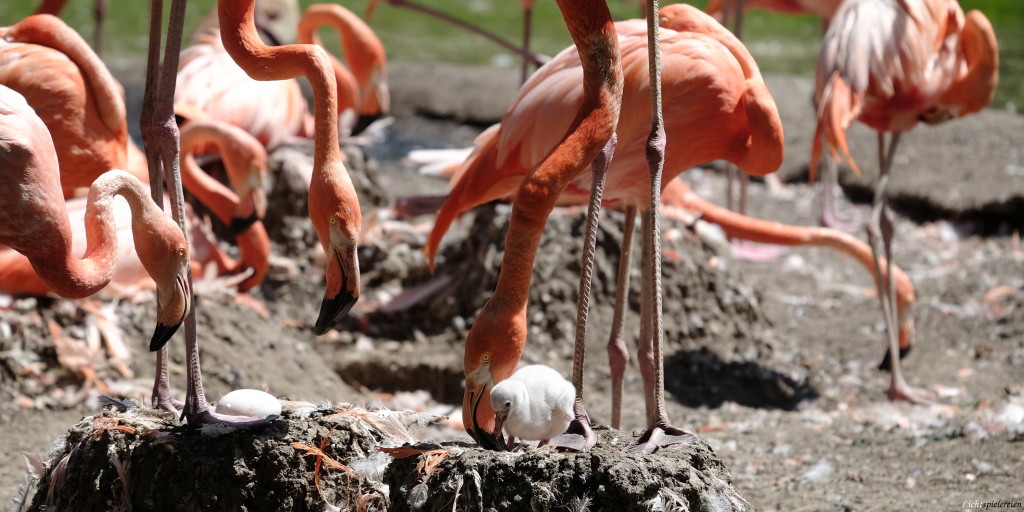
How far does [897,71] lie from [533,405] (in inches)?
112

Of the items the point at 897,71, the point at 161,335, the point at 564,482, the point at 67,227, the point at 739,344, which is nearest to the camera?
the point at 564,482

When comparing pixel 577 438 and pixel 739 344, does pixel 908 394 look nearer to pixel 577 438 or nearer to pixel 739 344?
pixel 739 344

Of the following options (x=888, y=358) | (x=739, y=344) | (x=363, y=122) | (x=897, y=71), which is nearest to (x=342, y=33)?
(x=363, y=122)

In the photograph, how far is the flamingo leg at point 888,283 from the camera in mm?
4359

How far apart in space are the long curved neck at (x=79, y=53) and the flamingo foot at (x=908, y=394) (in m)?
3.05

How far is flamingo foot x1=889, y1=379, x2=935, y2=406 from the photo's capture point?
169 inches

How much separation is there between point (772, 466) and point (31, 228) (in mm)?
2322

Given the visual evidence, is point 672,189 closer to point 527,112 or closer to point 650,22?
point 527,112

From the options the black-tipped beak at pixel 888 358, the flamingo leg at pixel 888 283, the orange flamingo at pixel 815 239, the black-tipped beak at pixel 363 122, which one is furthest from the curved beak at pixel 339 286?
the black-tipped beak at pixel 363 122

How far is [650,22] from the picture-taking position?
258 centimetres

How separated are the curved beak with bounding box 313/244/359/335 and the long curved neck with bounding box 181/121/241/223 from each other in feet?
7.97

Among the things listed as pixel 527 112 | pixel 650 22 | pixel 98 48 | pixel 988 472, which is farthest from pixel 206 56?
pixel 988 472

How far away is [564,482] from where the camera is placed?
222 centimetres

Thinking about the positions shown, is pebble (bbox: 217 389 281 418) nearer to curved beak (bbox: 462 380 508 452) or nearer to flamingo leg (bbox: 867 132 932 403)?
curved beak (bbox: 462 380 508 452)
